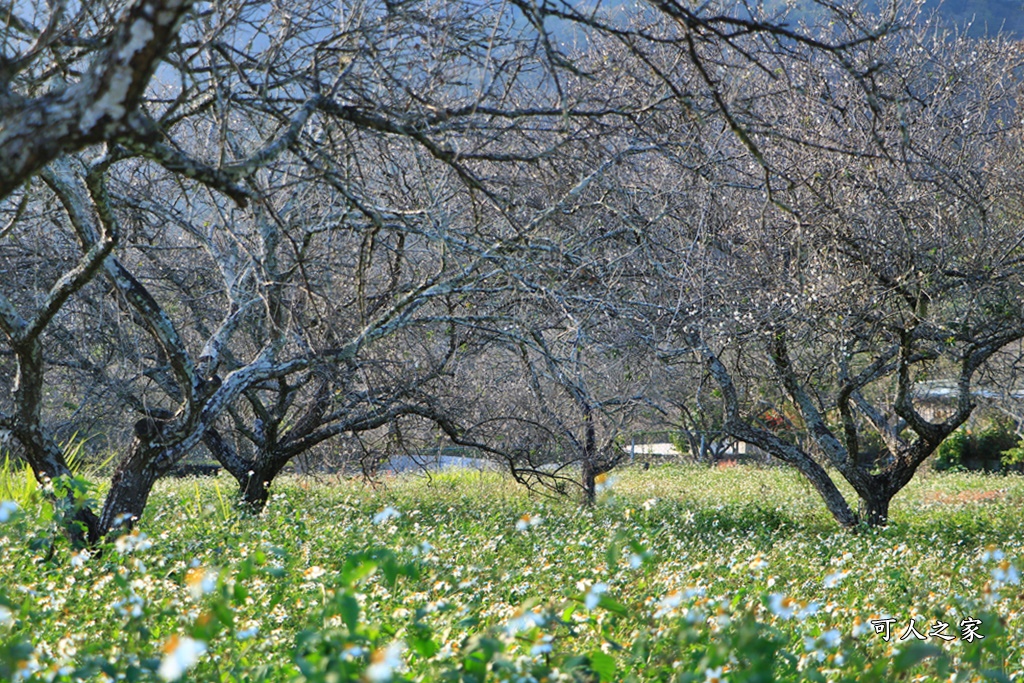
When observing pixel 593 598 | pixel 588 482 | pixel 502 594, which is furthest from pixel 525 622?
pixel 588 482

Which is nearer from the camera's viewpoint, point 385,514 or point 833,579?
point 385,514

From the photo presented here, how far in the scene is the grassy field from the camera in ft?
7.55

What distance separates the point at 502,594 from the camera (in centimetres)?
484

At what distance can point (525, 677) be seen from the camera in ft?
7.36

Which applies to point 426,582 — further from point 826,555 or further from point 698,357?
point 698,357

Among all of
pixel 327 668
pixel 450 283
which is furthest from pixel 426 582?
pixel 327 668

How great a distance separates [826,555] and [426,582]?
12.6ft

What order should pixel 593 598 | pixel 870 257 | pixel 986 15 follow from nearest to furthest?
pixel 593 598, pixel 870 257, pixel 986 15

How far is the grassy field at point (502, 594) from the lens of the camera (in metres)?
2.30

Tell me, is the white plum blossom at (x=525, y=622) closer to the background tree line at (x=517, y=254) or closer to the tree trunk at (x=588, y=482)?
the background tree line at (x=517, y=254)

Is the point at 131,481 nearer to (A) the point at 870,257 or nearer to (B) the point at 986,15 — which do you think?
(A) the point at 870,257

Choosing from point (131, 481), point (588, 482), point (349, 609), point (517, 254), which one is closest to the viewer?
point (349, 609)

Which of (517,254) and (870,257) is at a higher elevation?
(870,257)

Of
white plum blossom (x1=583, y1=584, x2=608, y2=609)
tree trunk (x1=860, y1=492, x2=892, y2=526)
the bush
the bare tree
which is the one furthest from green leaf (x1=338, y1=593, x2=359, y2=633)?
the bush
